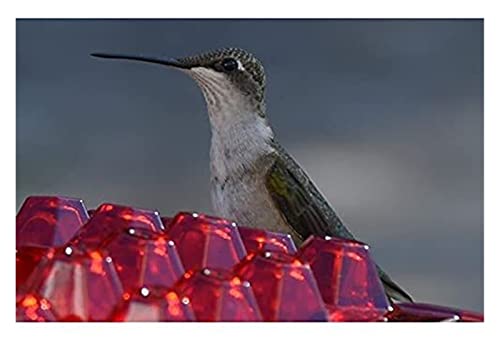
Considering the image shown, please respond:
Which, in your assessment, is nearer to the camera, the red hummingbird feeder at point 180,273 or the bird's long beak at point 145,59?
the red hummingbird feeder at point 180,273

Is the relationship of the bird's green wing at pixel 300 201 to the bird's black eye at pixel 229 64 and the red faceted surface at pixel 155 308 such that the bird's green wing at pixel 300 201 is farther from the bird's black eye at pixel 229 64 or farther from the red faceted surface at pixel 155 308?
the red faceted surface at pixel 155 308

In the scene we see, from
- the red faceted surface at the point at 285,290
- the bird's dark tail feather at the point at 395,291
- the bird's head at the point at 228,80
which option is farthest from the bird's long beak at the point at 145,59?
the red faceted surface at the point at 285,290

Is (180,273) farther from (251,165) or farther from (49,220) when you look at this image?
(251,165)

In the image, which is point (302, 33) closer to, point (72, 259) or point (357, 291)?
point (357, 291)

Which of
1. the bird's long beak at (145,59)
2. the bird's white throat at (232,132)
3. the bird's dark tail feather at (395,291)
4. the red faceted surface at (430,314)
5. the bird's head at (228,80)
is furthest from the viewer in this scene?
the bird's white throat at (232,132)

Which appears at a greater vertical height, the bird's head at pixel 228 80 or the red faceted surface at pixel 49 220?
the bird's head at pixel 228 80
